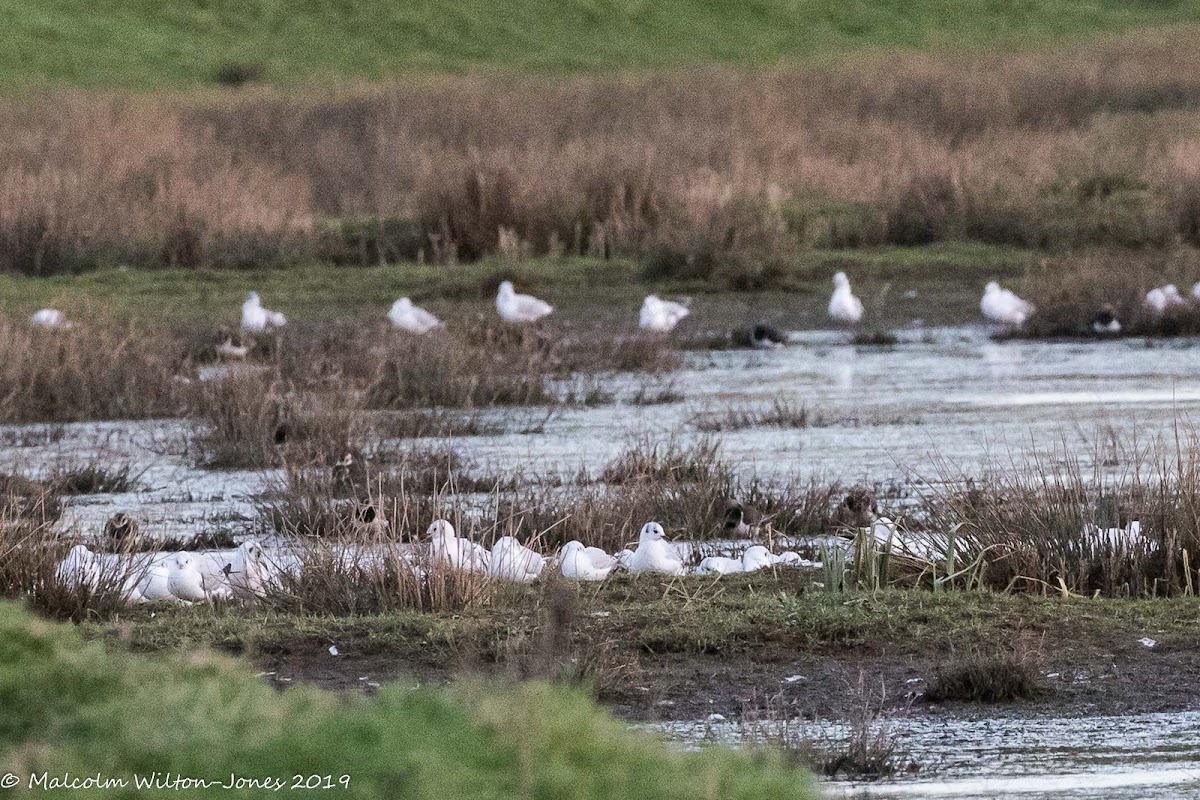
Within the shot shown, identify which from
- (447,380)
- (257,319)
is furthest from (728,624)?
(257,319)

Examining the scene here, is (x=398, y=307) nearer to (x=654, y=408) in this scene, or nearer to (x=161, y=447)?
(x=654, y=408)

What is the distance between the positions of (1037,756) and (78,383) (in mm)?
10985

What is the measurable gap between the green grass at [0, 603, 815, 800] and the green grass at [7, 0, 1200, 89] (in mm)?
51627

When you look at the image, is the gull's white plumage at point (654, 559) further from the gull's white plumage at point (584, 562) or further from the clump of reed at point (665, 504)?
the clump of reed at point (665, 504)

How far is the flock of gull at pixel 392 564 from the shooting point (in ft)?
28.6

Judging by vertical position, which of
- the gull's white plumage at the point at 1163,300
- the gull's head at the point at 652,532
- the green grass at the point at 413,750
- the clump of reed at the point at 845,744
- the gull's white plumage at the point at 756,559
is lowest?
the gull's white plumage at the point at 1163,300

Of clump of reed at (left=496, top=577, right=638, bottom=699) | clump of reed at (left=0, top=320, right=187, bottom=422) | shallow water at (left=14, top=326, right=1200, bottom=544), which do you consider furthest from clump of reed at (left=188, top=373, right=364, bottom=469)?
clump of reed at (left=496, top=577, right=638, bottom=699)

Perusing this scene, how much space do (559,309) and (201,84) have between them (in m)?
33.3

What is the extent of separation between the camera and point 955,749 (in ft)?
22.4

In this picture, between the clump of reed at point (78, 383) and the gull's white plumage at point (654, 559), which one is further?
the clump of reed at point (78, 383)

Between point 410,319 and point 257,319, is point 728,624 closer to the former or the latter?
point 410,319

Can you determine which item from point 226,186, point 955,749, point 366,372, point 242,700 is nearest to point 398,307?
point 366,372

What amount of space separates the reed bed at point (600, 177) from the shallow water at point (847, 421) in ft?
15.3

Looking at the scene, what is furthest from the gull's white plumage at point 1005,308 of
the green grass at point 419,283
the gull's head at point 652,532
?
the gull's head at point 652,532
